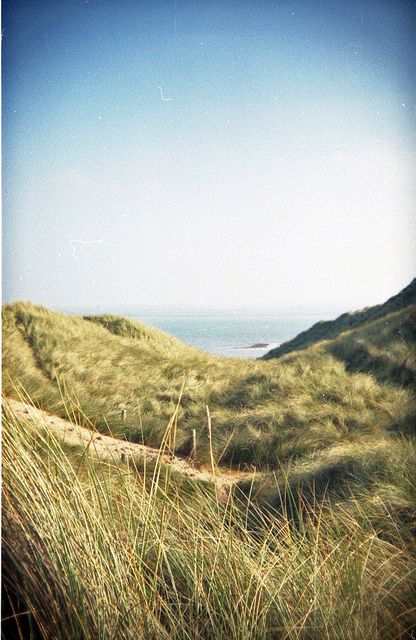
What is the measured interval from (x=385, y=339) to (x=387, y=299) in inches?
5.7

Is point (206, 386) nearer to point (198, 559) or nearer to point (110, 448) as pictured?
point (110, 448)

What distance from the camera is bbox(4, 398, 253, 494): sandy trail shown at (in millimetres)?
1901

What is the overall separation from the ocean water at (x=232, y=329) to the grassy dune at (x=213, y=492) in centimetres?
4

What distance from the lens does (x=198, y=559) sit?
1795 mm

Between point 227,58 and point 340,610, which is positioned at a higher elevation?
point 227,58

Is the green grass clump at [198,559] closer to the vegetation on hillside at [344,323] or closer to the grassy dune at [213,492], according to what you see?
the grassy dune at [213,492]

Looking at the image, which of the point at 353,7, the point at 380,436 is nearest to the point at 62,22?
the point at 353,7

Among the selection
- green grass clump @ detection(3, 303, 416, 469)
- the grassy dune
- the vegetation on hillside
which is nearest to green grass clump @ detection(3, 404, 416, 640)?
the grassy dune

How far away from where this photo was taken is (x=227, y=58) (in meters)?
2.07

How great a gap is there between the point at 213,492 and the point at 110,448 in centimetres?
39

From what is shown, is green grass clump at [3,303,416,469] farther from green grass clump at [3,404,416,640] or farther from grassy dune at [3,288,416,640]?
green grass clump at [3,404,416,640]

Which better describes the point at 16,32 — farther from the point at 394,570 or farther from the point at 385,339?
the point at 394,570

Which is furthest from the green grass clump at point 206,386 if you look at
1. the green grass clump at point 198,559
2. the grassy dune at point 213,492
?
the green grass clump at point 198,559

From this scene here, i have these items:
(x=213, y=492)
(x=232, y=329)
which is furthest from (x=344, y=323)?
(x=213, y=492)
